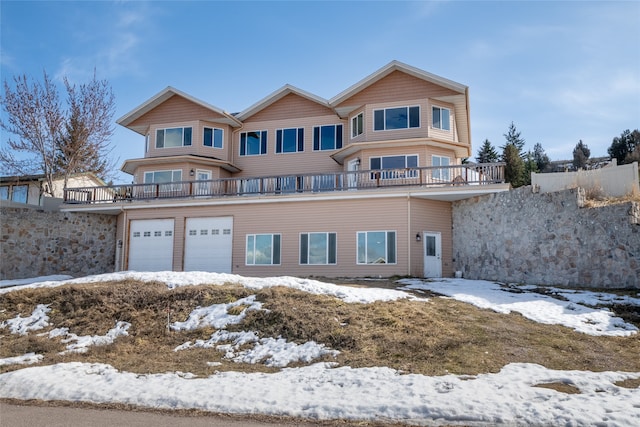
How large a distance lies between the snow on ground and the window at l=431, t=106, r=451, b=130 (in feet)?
30.4

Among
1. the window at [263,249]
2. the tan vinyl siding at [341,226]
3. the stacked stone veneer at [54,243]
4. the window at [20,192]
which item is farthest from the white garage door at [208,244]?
the window at [20,192]

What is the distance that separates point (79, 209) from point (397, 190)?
15438 mm

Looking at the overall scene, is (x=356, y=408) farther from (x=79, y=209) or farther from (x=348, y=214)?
(x=79, y=209)

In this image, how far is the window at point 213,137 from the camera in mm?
27234

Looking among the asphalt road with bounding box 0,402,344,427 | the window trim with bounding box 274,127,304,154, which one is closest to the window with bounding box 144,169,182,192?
the window trim with bounding box 274,127,304,154

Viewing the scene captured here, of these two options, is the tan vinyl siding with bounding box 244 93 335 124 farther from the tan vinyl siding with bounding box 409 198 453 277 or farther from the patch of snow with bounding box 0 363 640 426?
the patch of snow with bounding box 0 363 640 426

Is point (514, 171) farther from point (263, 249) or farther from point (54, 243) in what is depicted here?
point (54, 243)

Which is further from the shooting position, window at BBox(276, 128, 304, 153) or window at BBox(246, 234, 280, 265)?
window at BBox(276, 128, 304, 153)

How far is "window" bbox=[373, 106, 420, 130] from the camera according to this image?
23812 millimetres

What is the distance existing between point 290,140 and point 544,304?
1653 centimetres

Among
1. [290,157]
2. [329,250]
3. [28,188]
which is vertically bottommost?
[329,250]

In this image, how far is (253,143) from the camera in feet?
90.6

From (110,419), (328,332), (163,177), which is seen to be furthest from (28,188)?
(110,419)

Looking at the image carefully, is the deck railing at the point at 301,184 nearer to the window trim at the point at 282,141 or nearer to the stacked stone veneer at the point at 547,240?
the stacked stone veneer at the point at 547,240
